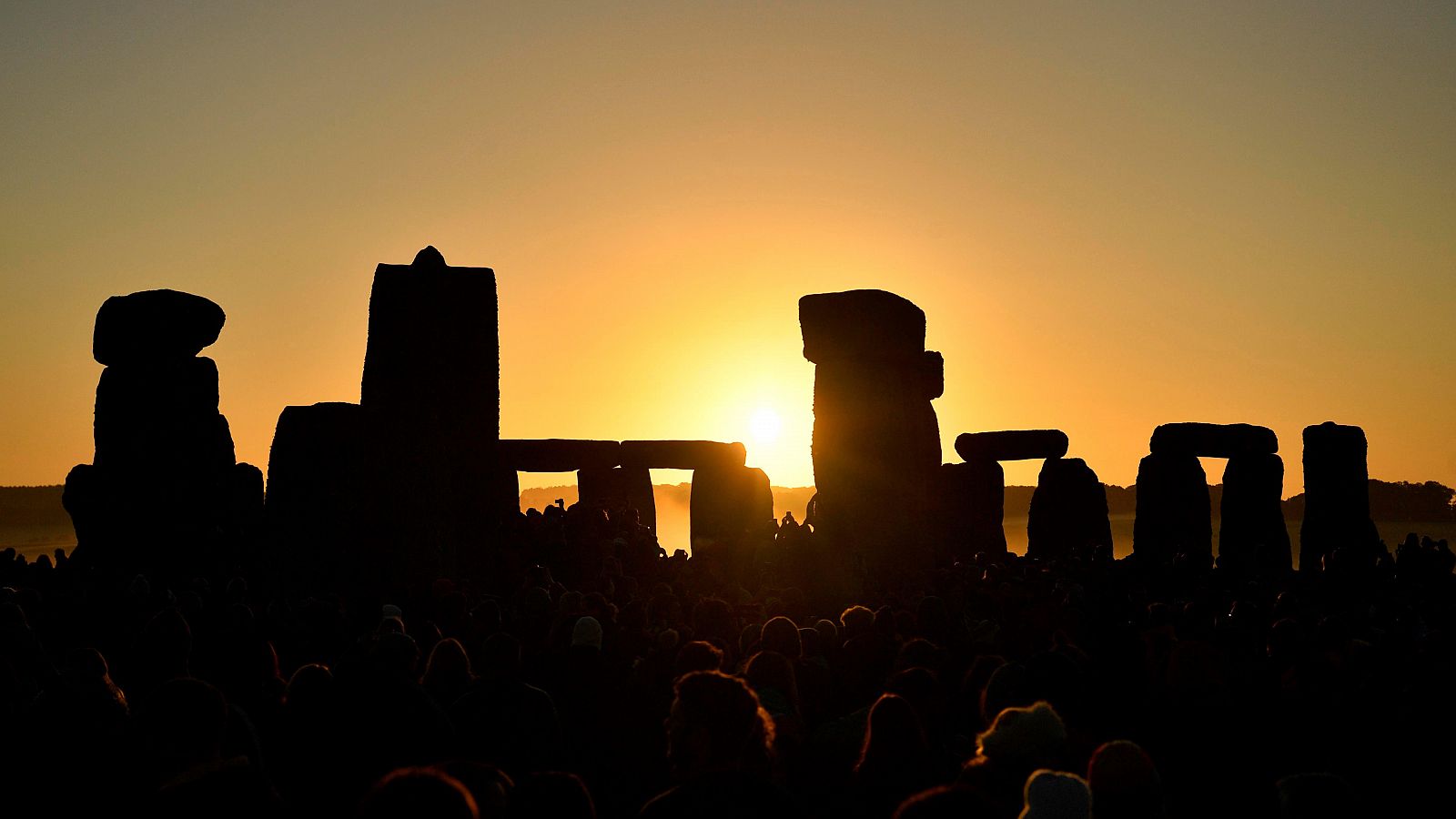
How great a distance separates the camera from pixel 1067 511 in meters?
26.8

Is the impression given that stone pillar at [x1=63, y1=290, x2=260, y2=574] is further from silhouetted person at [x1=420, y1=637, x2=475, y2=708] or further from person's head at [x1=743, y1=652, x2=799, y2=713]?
person's head at [x1=743, y1=652, x2=799, y2=713]

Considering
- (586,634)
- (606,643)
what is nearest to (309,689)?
(586,634)

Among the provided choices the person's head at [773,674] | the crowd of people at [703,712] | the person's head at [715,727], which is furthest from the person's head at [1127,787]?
the person's head at [773,674]

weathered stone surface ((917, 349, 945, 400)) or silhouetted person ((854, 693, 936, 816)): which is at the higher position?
weathered stone surface ((917, 349, 945, 400))

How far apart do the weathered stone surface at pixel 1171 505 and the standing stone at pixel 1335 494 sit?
1.85 m

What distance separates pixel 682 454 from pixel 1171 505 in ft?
32.6

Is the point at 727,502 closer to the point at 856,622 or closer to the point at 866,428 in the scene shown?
the point at 866,428

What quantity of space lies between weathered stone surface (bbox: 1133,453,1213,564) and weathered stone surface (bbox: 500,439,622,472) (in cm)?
1094

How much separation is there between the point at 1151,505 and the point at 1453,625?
Result: 1586 centimetres

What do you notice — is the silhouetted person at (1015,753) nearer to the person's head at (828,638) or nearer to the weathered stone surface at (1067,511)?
the person's head at (828,638)

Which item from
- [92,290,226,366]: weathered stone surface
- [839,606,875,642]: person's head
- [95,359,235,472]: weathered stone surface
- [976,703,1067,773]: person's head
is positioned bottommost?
[976,703,1067,773]: person's head

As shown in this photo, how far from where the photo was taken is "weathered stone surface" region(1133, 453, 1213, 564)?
2528 cm

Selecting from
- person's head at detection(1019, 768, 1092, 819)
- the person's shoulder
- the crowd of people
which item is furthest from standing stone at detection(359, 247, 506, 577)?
person's head at detection(1019, 768, 1092, 819)

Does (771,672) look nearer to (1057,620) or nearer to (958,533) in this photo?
(1057,620)
